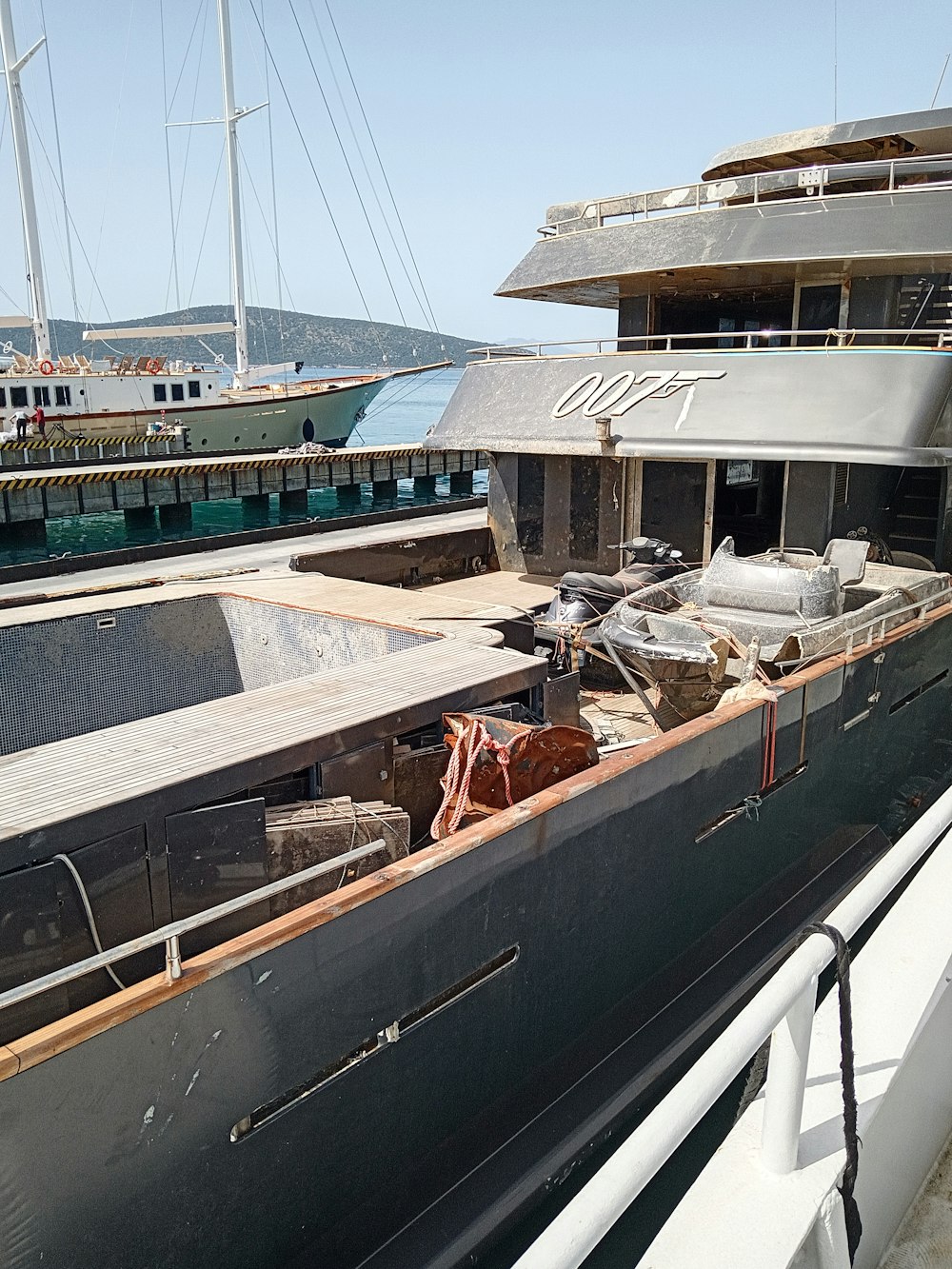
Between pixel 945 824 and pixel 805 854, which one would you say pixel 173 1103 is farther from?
pixel 805 854

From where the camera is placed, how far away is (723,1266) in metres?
2.19

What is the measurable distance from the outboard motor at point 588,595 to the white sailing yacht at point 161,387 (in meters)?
27.9

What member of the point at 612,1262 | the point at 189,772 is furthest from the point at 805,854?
the point at 189,772

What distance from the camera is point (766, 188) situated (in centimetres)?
1141

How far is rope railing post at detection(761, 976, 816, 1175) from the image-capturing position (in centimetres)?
230

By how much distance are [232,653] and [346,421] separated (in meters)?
40.8

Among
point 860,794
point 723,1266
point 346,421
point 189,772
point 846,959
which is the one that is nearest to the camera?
point 723,1266

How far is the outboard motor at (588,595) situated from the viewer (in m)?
8.69

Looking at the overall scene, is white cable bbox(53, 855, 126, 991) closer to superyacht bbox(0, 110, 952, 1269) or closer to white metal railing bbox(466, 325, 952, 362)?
superyacht bbox(0, 110, 952, 1269)

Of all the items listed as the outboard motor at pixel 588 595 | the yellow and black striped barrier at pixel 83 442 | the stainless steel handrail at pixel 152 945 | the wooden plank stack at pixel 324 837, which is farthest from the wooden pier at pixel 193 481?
the stainless steel handrail at pixel 152 945

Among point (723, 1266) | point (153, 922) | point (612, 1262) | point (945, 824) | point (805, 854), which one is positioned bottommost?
point (612, 1262)

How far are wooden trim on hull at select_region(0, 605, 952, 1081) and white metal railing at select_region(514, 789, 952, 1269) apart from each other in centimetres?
194

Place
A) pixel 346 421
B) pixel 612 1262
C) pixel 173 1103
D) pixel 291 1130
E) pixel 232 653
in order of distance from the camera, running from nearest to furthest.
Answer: pixel 173 1103
pixel 291 1130
pixel 612 1262
pixel 232 653
pixel 346 421

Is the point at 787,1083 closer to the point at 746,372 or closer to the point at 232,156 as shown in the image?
the point at 746,372
